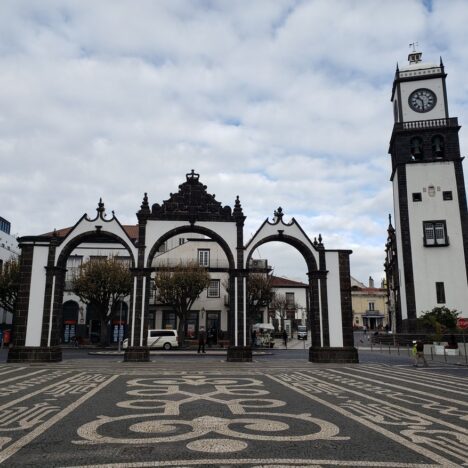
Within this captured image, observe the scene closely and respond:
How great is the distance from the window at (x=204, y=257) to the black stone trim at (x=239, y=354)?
25.0 metres

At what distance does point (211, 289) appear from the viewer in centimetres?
4534

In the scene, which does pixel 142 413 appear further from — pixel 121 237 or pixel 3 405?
pixel 121 237

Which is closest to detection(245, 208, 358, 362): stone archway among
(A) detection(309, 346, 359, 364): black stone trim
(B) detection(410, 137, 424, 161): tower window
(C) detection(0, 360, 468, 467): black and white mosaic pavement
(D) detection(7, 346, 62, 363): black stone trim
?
(A) detection(309, 346, 359, 364): black stone trim

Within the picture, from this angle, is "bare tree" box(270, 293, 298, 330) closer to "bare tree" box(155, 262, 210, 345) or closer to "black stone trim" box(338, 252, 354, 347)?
"bare tree" box(155, 262, 210, 345)

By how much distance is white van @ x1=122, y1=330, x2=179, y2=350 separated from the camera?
35000mm

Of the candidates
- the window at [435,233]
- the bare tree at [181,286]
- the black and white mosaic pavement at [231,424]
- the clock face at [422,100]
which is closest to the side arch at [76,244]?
the black and white mosaic pavement at [231,424]

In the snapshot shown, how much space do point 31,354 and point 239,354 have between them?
30.7 ft

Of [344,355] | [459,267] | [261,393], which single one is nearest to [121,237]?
[344,355]

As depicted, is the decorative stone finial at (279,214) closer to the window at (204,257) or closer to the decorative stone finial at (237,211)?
the decorative stone finial at (237,211)

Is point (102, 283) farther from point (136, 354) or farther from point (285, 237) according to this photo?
point (285, 237)

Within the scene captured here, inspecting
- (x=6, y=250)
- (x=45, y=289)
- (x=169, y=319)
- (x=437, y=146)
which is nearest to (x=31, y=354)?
(x=45, y=289)

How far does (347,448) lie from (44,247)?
19116 millimetres

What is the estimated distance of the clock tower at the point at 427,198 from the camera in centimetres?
3834

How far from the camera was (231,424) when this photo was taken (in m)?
6.89
